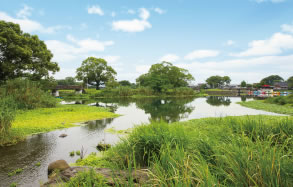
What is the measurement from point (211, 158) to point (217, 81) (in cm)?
12149

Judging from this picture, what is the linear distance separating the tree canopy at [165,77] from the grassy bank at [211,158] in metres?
56.3

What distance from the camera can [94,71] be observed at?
58688mm

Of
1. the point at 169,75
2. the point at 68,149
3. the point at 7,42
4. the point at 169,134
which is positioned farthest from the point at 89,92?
the point at 169,134

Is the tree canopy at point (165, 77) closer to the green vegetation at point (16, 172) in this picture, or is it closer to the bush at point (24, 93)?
the bush at point (24, 93)

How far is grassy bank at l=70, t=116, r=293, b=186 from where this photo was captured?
85.8 inches

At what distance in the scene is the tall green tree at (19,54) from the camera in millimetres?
18125

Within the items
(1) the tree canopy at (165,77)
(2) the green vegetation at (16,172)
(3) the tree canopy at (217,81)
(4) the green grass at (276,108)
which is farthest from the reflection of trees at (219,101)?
(3) the tree canopy at (217,81)

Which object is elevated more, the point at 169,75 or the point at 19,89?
the point at 169,75

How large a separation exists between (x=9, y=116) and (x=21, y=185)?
177 inches

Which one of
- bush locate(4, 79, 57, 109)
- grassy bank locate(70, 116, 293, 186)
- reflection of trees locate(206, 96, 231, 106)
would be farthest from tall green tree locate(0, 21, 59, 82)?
reflection of trees locate(206, 96, 231, 106)

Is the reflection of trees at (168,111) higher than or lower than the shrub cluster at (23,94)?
lower

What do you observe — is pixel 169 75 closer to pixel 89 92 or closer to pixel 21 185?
pixel 89 92

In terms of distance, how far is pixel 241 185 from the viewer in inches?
85.9

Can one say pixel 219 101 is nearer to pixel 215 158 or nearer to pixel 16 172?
pixel 215 158
